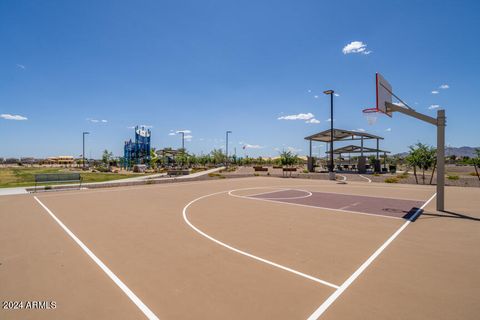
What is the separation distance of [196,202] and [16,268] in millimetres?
8391

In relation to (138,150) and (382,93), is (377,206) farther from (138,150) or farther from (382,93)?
(138,150)

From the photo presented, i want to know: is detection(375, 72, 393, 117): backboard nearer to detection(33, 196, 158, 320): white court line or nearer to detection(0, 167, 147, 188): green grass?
detection(33, 196, 158, 320): white court line

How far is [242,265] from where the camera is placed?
17.5ft

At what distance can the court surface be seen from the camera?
12.5 ft

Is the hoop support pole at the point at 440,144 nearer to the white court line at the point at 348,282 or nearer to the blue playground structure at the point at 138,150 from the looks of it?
the white court line at the point at 348,282

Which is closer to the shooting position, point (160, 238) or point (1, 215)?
point (160, 238)

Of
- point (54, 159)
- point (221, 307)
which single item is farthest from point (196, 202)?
point (54, 159)

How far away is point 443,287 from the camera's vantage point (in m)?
4.41

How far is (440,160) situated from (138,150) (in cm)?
6539

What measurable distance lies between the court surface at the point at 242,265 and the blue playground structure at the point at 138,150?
57.7 meters

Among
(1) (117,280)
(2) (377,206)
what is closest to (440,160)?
(2) (377,206)

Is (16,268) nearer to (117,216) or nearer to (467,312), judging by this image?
(117,216)

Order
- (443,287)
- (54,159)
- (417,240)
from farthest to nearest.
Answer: (54,159)
(417,240)
(443,287)

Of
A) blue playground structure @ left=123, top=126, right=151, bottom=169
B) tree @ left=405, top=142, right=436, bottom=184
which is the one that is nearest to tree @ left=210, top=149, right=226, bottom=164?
blue playground structure @ left=123, top=126, right=151, bottom=169
